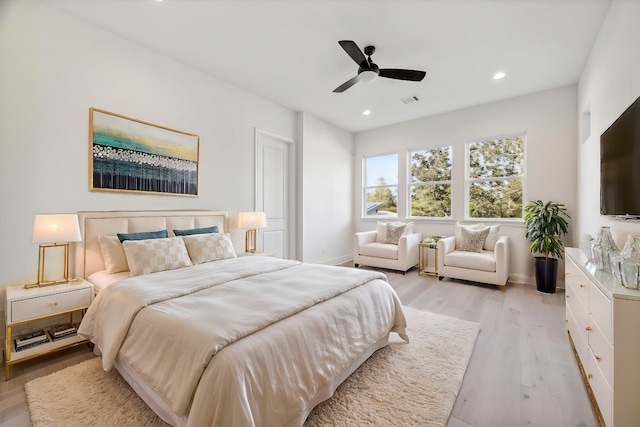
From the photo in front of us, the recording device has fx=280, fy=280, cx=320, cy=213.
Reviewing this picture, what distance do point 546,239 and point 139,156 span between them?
17.1 feet

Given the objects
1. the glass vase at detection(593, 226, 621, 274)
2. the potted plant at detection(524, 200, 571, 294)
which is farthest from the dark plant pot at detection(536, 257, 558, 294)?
the glass vase at detection(593, 226, 621, 274)

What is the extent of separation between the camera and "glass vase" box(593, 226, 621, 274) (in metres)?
1.83

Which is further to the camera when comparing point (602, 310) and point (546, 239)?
point (546, 239)

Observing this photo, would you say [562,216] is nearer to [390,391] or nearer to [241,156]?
[390,391]

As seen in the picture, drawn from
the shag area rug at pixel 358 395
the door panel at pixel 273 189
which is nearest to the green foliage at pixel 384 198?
the door panel at pixel 273 189

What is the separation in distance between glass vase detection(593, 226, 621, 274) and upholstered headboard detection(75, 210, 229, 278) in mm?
3793

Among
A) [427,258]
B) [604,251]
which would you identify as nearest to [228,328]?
[604,251]

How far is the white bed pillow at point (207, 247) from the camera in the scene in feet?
9.62

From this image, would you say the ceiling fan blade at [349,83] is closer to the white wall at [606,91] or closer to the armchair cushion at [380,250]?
the white wall at [606,91]

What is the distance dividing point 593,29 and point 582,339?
2950 millimetres

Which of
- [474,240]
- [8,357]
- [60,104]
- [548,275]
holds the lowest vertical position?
[8,357]

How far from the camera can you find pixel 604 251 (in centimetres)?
189

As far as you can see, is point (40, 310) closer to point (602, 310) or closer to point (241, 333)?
point (241, 333)

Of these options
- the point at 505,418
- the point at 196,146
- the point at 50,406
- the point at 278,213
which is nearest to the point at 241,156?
the point at 196,146
